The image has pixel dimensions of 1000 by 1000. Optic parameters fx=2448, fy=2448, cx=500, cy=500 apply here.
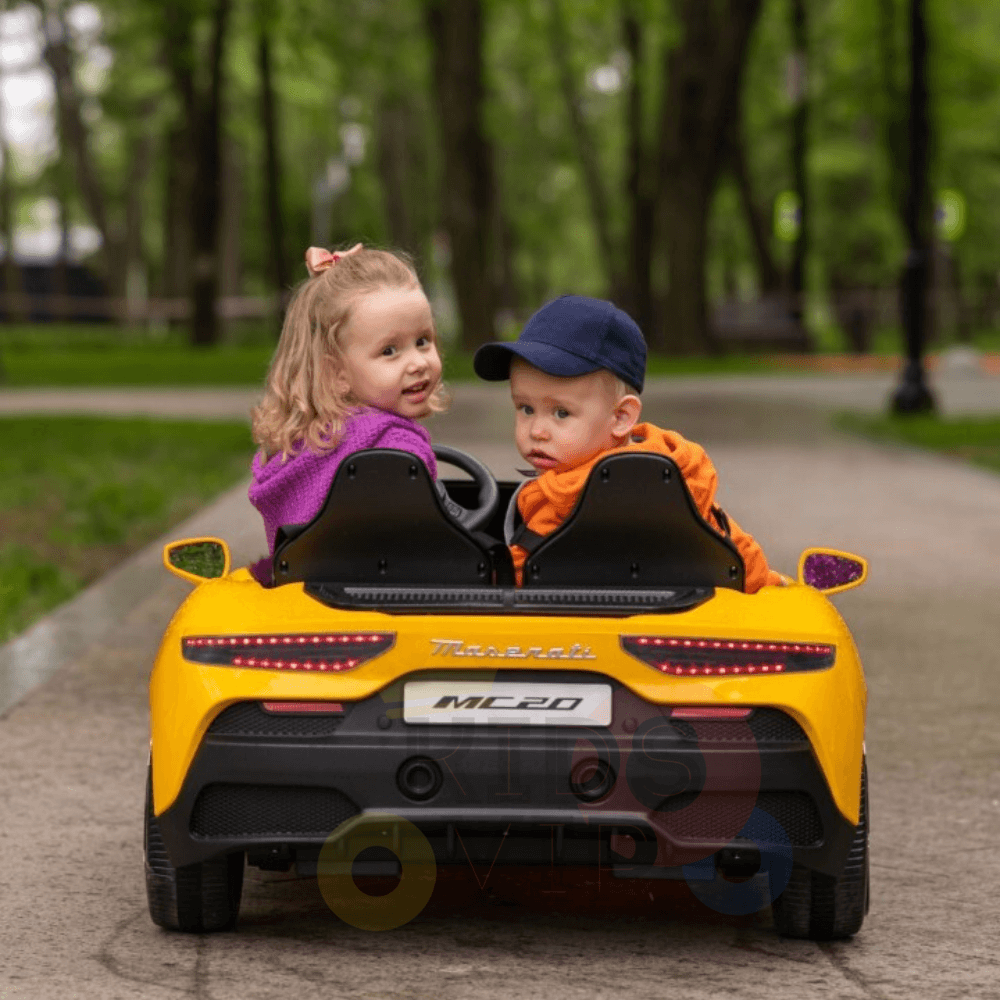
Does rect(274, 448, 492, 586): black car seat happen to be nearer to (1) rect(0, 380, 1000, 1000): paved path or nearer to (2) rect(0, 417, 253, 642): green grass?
(1) rect(0, 380, 1000, 1000): paved path

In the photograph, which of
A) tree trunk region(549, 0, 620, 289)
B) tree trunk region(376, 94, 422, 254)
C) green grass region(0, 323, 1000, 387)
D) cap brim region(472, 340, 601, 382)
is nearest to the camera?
cap brim region(472, 340, 601, 382)

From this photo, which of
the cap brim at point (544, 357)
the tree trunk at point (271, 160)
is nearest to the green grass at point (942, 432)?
the cap brim at point (544, 357)

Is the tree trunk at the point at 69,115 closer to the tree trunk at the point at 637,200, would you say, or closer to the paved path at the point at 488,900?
the tree trunk at the point at 637,200

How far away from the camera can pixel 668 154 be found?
38562mm

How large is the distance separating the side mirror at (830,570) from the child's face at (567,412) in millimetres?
504

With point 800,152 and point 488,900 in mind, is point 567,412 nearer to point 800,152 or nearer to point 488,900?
point 488,900

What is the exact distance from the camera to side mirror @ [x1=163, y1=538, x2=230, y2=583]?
4980 mm

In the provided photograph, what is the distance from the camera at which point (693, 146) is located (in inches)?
1492

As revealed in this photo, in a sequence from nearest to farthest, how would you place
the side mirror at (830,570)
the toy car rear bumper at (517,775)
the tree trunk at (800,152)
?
1. the toy car rear bumper at (517,775)
2. the side mirror at (830,570)
3. the tree trunk at (800,152)

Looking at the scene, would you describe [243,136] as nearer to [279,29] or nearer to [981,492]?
[279,29]

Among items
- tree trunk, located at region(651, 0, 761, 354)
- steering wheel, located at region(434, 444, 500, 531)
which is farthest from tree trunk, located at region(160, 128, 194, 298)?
steering wheel, located at region(434, 444, 500, 531)

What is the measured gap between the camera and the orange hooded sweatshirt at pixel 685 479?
15.6 feet

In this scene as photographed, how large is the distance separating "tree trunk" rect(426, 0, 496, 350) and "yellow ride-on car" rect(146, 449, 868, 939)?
101 ft

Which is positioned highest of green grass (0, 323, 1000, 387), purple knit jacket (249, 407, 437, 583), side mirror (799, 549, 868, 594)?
purple knit jacket (249, 407, 437, 583)
